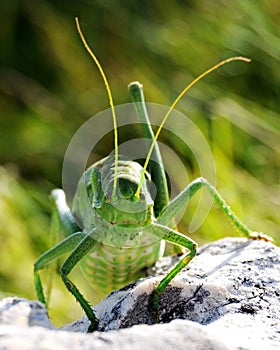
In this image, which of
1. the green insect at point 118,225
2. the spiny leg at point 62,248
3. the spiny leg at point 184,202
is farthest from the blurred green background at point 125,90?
the spiny leg at point 62,248

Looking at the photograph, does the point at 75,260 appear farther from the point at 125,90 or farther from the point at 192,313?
the point at 125,90

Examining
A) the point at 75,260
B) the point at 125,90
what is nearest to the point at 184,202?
the point at 75,260

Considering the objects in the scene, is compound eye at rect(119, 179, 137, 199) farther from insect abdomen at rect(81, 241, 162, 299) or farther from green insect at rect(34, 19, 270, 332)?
insect abdomen at rect(81, 241, 162, 299)

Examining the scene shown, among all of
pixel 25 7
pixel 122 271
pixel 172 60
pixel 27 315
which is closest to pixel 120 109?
pixel 172 60

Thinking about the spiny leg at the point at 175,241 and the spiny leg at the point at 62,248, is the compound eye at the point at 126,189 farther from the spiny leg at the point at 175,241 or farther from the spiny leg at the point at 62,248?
the spiny leg at the point at 62,248

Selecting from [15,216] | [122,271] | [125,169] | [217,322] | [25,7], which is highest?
[25,7]

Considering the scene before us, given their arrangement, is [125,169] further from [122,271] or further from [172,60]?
[172,60]
